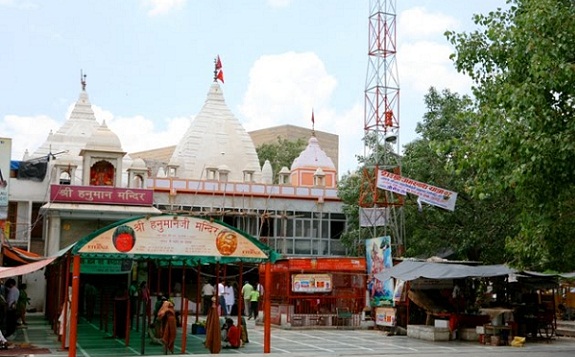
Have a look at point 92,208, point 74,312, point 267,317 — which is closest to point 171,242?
point 74,312

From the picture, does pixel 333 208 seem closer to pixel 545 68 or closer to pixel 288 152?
pixel 288 152

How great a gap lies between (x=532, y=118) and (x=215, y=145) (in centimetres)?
3511

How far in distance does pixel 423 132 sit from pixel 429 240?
5.00m

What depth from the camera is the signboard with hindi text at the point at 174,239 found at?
51.0 feet

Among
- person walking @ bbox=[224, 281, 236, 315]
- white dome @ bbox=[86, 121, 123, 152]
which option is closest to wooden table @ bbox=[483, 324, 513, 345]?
person walking @ bbox=[224, 281, 236, 315]

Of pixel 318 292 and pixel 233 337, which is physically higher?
pixel 318 292

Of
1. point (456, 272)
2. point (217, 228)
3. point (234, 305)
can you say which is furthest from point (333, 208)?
point (217, 228)

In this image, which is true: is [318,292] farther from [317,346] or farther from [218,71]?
[218,71]

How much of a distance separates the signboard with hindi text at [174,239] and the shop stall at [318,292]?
8186 millimetres

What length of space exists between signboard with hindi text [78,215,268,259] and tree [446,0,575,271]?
200 inches

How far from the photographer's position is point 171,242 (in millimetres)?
16141

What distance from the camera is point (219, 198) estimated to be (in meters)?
39.1

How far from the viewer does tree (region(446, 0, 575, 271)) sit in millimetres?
13305

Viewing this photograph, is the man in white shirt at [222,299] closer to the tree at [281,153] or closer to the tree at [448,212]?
the tree at [448,212]
